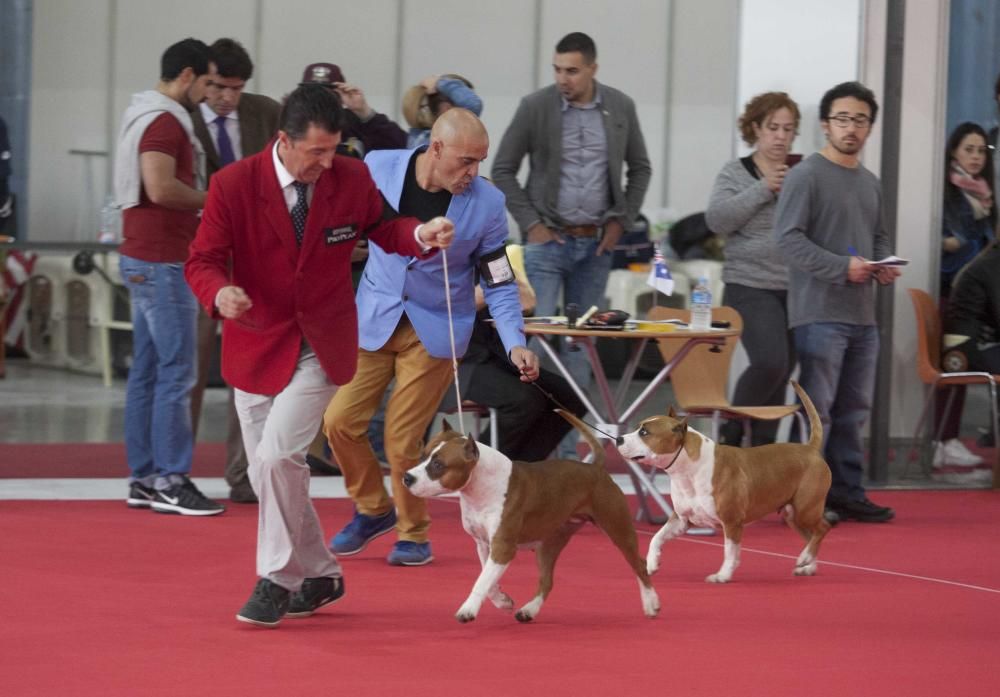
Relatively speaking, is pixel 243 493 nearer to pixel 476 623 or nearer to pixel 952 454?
pixel 476 623

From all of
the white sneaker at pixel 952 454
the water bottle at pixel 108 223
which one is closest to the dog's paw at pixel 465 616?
the white sneaker at pixel 952 454

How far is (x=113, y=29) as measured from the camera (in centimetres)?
1167

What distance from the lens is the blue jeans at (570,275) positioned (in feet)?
24.0

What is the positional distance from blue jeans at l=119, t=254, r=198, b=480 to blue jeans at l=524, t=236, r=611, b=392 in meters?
1.69

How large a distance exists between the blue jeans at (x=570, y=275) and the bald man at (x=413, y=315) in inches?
79.3

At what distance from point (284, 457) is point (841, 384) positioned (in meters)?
3.32

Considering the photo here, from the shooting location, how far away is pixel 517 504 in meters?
4.38

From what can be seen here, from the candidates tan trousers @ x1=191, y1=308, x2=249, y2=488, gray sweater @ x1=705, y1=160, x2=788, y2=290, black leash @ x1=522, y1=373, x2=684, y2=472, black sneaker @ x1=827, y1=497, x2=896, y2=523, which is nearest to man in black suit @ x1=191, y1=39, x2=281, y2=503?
tan trousers @ x1=191, y1=308, x2=249, y2=488

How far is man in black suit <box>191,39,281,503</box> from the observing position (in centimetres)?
645

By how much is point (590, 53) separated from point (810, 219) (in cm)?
137

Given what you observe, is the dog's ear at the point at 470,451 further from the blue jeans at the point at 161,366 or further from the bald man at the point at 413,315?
the blue jeans at the point at 161,366

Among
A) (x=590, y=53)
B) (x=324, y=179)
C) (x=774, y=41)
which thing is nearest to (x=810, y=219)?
(x=590, y=53)

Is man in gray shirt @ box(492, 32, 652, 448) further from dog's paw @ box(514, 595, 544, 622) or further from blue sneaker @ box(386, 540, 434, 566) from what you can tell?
dog's paw @ box(514, 595, 544, 622)

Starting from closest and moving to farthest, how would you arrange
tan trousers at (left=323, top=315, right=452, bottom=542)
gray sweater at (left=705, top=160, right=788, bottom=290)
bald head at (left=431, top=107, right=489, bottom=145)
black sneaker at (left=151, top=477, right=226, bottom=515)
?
1. bald head at (left=431, top=107, right=489, bottom=145)
2. tan trousers at (left=323, top=315, right=452, bottom=542)
3. black sneaker at (left=151, top=477, right=226, bottom=515)
4. gray sweater at (left=705, top=160, right=788, bottom=290)
